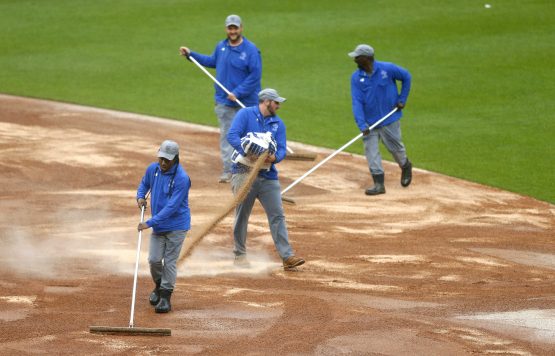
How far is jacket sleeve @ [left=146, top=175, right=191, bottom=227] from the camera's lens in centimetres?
1070

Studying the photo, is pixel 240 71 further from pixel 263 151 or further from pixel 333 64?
pixel 333 64

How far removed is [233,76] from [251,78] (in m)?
0.31

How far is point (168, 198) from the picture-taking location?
10.9 metres

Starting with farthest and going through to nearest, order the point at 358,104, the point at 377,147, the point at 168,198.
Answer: the point at 377,147, the point at 358,104, the point at 168,198

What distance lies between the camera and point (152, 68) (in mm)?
25594

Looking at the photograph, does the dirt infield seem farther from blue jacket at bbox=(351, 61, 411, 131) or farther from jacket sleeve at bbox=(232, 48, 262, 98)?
jacket sleeve at bbox=(232, 48, 262, 98)

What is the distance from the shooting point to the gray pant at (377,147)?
16.5 m

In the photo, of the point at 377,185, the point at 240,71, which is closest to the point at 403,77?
the point at 377,185

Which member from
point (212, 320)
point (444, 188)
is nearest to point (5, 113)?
point (444, 188)

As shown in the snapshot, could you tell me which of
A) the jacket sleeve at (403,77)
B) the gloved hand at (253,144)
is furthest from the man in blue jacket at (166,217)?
the jacket sleeve at (403,77)

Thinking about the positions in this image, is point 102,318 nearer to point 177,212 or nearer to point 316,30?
point 177,212

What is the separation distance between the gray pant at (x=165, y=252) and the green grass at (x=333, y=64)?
298 inches

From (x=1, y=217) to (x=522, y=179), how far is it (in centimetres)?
824

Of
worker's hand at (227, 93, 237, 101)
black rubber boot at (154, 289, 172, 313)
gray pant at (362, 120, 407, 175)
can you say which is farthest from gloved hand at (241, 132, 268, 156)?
gray pant at (362, 120, 407, 175)
